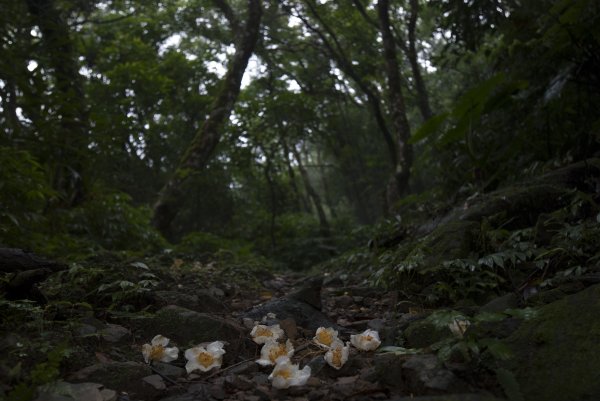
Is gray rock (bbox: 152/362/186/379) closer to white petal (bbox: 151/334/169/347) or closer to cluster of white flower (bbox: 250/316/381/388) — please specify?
white petal (bbox: 151/334/169/347)

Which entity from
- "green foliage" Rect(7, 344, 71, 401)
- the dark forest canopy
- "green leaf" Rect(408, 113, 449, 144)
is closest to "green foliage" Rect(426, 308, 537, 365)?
"green foliage" Rect(7, 344, 71, 401)

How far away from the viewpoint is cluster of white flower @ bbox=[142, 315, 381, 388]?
1900mm

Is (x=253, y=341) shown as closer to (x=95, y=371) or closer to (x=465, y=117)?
(x=95, y=371)

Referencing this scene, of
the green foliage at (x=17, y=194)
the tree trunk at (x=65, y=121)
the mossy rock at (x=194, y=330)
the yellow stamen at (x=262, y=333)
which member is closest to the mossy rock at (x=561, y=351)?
the yellow stamen at (x=262, y=333)

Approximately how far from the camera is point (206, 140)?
29.2 ft

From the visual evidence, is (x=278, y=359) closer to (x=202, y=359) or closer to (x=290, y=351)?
(x=290, y=351)

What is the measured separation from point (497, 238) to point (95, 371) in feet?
8.69

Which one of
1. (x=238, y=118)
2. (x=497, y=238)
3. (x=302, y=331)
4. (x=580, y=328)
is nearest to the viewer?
(x=580, y=328)

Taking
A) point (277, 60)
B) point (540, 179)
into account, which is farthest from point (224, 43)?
point (540, 179)

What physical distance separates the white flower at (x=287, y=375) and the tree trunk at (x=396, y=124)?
6837mm

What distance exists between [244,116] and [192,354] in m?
11.1

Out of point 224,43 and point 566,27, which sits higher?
point 224,43

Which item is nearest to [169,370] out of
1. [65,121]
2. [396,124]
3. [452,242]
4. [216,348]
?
[216,348]

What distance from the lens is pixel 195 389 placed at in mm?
1955
